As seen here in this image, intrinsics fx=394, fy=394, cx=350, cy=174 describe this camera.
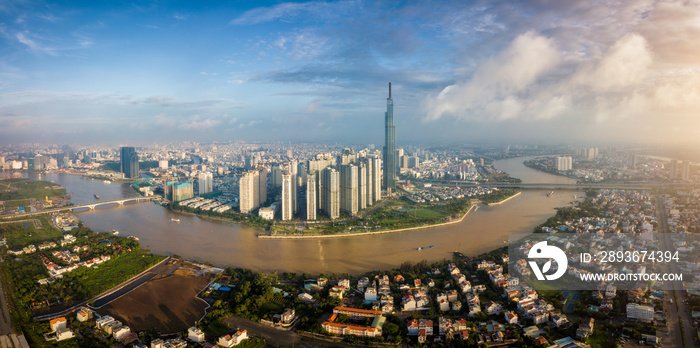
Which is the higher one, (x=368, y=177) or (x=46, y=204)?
(x=368, y=177)

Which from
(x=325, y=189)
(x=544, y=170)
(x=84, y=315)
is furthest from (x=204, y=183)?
(x=544, y=170)

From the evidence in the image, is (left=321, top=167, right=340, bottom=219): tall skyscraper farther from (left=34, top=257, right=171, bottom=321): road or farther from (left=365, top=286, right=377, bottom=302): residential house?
(left=365, top=286, right=377, bottom=302): residential house

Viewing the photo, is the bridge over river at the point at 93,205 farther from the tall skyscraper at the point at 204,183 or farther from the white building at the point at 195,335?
the white building at the point at 195,335

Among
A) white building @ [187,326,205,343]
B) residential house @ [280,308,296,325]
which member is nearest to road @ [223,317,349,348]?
residential house @ [280,308,296,325]

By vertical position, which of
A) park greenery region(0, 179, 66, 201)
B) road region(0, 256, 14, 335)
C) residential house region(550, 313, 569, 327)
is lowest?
road region(0, 256, 14, 335)

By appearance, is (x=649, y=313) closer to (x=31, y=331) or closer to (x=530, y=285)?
(x=530, y=285)

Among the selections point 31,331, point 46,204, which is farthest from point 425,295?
point 46,204

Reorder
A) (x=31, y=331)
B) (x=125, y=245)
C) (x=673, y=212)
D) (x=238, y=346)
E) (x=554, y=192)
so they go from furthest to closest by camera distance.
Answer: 1. (x=554, y=192)
2. (x=673, y=212)
3. (x=125, y=245)
4. (x=31, y=331)
5. (x=238, y=346)
